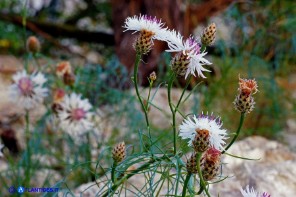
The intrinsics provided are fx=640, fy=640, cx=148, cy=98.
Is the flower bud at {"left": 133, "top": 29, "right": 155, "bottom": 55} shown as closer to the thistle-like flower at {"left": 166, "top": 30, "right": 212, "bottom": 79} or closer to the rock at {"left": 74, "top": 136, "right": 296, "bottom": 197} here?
the thistle-like flower at {"left": 166, "top": 30, "right": 212, "bottom": 79}

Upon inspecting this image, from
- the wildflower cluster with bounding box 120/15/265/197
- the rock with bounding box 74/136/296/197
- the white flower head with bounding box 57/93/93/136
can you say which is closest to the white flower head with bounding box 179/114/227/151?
the wildflower cluster with bounding box 120/15/265/197

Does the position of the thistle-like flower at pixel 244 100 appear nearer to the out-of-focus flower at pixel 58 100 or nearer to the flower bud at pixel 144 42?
the flower bud at pixel 144 42

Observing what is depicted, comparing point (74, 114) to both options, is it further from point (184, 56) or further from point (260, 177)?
point (184, 56)

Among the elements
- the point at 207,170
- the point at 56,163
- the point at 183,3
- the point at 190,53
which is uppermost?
the point at 183,3

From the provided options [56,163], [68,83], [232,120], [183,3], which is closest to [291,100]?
[232,120]

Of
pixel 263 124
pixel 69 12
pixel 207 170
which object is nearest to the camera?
pixel 207 170

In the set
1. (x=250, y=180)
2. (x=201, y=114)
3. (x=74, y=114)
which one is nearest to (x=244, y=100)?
(x=201, y=114)

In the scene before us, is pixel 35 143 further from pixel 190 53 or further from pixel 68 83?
pixel 190 53
